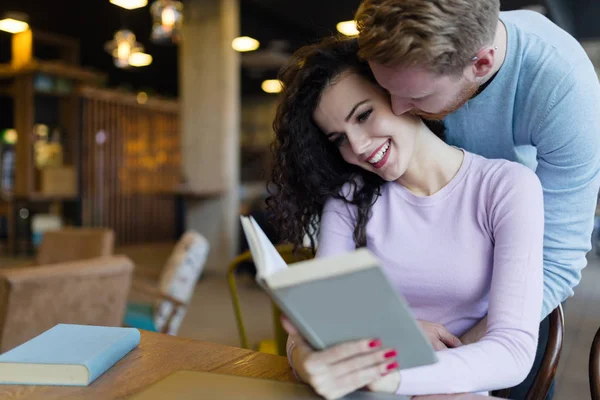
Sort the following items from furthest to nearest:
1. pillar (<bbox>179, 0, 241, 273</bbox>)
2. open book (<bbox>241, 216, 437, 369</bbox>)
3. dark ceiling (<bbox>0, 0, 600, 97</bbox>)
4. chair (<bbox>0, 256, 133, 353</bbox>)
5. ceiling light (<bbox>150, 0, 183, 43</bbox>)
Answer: dark ceiling (<bbox>0, 0, 600, 97</bbox>), pillar (<bbox>179, 0, 241, 273</bbox>), ceiling light (<bbox>150, 0, 183, 43</bbox>), chair (<bbox>0, 256, 133, 353</bbox>), open book (<bbox>241, 216, 437, 369</bbox>)

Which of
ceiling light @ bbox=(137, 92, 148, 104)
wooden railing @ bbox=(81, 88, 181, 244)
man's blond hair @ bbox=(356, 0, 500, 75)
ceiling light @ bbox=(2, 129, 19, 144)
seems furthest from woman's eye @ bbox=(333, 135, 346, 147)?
ceiling light @ bbox=(2, 129, 19, 144)

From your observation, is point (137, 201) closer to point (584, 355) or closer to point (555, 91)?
point (584, 355)

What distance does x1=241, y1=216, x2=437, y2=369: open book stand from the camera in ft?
2.11

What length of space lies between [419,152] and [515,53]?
31 cm

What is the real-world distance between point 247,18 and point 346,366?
841 cm

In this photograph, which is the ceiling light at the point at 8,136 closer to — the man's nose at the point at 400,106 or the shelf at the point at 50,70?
the shelf at the point at 50,70

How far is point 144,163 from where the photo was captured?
1166 centimetres

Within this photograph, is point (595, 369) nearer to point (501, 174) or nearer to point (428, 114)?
point (501, 174)

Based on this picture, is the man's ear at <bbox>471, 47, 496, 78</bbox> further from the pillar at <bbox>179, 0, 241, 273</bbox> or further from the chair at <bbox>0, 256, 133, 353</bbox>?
the pillar at <bbox>179, 0, 241, 273</bbox>

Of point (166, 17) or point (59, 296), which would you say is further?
point (166, 17)

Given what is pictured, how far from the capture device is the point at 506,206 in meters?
1.16

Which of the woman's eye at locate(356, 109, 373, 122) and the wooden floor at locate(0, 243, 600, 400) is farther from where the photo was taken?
the wooden floor at locate(0, 243, 600, 400)

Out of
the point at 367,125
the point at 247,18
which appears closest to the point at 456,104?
the point at 367,125

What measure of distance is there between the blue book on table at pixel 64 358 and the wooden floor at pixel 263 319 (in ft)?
3.33
